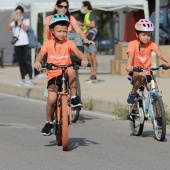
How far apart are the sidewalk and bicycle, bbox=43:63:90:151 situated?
4.91 metres

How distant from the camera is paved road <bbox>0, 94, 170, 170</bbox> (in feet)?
27.3

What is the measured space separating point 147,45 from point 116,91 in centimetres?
649

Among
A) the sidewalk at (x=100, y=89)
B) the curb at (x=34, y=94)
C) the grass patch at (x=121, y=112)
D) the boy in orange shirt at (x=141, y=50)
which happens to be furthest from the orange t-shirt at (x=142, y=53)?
the curb at (x=34, y=94)

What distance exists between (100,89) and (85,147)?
8.17 metres

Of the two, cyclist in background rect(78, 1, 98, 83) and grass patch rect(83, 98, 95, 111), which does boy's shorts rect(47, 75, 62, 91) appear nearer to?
grass patch rect(83, 98, 95, 111)

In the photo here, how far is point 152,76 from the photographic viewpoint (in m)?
10.4

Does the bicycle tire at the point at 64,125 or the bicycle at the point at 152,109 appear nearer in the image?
the bicycle tire at the point at 64,125

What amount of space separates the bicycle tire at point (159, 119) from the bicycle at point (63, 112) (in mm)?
1219

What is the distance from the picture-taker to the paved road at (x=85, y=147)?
8.33 meters

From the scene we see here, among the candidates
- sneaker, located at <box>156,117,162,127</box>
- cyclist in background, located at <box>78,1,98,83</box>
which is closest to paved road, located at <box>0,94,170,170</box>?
sneaker, located at <box>156,117,162,127</box>

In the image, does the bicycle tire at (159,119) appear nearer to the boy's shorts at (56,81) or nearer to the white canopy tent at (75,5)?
the boy's shorts at (56,81)

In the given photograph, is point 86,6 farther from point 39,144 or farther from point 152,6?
point 39,144

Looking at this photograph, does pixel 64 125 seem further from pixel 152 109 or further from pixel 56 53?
pixel 152 109

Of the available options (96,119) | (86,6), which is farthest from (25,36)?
(96,119)
